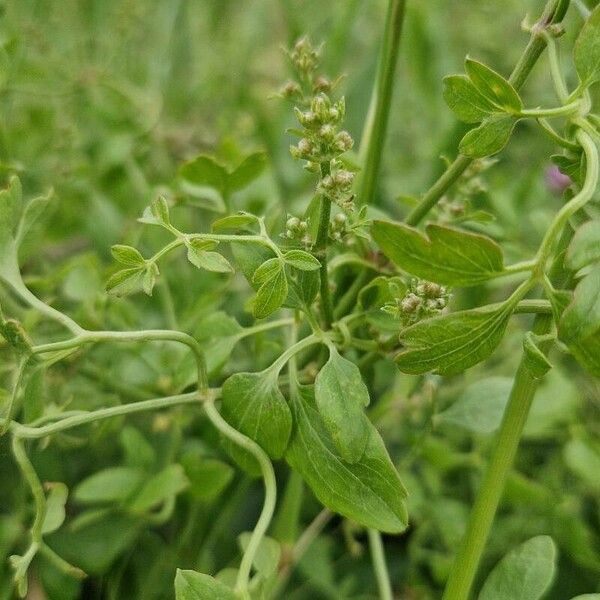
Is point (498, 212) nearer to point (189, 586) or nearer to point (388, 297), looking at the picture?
point (388, 297)

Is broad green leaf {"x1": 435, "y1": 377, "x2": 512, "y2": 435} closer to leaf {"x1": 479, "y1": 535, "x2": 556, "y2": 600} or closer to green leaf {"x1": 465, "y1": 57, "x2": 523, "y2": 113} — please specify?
leaf {"x1": 479, "y1": 535, "x2": 556, "y2": 600}

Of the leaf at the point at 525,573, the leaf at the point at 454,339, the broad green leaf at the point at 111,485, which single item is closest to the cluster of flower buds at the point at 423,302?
the leaf at the point at 454,339

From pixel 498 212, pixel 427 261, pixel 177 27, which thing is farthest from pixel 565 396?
pixel 177 27

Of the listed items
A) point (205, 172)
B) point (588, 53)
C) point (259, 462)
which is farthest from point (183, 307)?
point (588, 53)

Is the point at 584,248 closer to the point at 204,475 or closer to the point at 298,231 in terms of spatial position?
the point at 298,231

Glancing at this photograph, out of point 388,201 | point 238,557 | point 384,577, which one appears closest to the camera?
point 384,577

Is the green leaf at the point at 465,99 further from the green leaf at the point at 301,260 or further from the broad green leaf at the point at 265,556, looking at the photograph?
the broad green leaf at the point at 265,556

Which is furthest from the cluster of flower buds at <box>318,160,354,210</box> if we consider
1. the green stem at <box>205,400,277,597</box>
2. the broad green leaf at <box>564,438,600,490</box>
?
the broad green leaf at <box>564,438,600,490</box>
